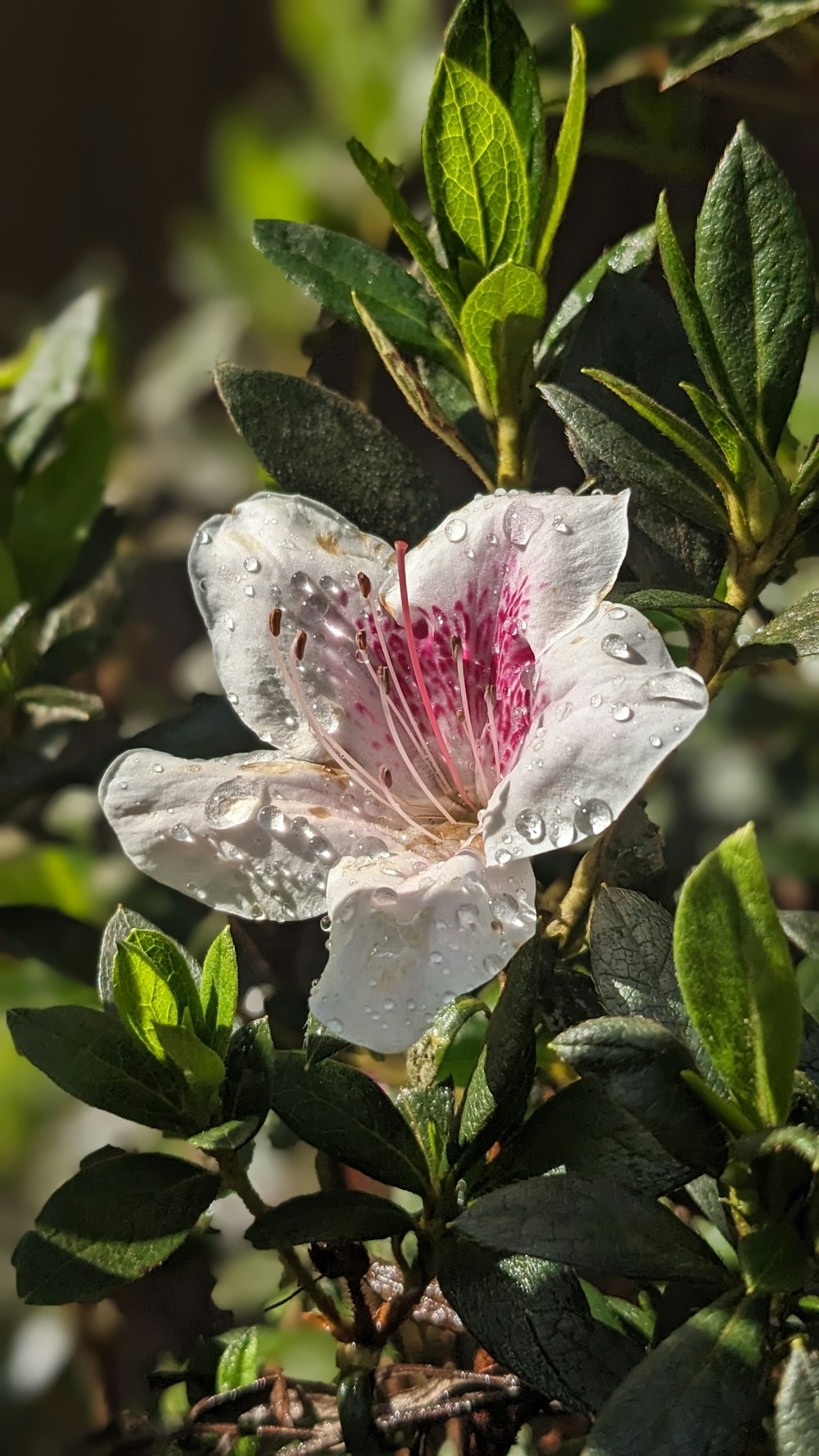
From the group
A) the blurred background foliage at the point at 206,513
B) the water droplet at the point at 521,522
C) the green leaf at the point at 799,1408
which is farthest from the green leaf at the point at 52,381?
the green leaf at the point at 799,1408

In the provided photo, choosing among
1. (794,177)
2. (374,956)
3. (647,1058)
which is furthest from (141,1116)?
(794,177)

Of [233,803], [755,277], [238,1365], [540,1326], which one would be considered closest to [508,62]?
[755,277]

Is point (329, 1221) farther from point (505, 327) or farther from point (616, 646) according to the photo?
point (505, 327)

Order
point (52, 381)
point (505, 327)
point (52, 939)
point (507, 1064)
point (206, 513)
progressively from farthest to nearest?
point (206, 513), point (52, 381), point (52, 939), point (505, 327), point (507, 1064)

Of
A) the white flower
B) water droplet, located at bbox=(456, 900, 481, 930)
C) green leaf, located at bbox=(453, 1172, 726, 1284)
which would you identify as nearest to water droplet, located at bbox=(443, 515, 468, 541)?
the white flower

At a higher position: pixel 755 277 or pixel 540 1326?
pixel 755 277

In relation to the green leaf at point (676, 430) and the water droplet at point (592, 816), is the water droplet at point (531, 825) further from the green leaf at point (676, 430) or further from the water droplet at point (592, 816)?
the green leaf at point (676, 430)
